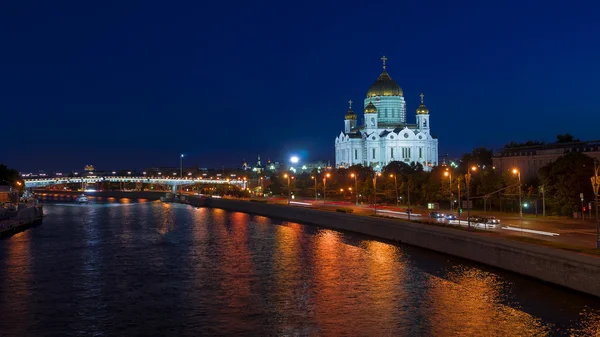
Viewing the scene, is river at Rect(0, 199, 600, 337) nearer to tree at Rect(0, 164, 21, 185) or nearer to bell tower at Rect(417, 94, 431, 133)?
tree at Rect(0, 164, 21, 185)

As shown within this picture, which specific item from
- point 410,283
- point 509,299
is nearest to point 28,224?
point 410,283

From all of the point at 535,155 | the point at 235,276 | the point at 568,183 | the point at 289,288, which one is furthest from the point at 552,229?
the point at 535,155

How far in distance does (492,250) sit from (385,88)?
9207 centimetres

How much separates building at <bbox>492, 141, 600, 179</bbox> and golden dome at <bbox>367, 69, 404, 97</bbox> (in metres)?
47.2

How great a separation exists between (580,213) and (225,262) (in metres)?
26.7

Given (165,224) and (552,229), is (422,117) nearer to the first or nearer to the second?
(165,224)

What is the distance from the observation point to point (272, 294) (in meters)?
28.3

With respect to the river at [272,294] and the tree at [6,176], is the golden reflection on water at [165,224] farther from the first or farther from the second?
the tree at [6,176]

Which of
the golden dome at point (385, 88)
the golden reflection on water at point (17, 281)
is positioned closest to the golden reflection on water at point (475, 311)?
the golden reflection on water at point (17, 281)

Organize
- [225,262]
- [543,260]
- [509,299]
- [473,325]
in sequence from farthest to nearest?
[225,262]
[543,260]
[509,299]
[473,325]

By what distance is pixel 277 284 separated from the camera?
3062 cm

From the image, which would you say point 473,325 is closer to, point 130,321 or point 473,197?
point 130,321

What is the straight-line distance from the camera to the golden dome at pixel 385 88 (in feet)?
402

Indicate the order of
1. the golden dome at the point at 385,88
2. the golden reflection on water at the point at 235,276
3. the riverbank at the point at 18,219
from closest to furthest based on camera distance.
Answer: the golden reflection on water at the point at 235,276, the riverbank at the point at 18,219, the golden dome at the point at 385,88
